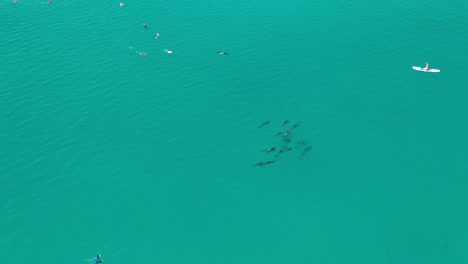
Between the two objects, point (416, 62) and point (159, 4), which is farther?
point (159, 4)

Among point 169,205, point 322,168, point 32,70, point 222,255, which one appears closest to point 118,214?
point 169,205

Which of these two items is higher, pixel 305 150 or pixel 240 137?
pixel 240 137

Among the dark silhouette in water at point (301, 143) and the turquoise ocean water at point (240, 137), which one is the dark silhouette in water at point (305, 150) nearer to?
the turquoise ocean water at point (240, 137)

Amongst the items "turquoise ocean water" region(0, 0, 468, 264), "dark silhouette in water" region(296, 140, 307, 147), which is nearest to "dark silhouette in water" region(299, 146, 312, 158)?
"turquoise ocean water" region(0, 0, 468, 264)

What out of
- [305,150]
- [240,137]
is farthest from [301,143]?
[240,137]

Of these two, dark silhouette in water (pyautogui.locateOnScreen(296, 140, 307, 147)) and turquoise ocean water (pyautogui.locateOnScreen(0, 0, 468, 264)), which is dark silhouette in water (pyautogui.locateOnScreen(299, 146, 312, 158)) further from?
dark silhouette in water (pyautogui.locateOnScreen(296, 140, 307, 147))

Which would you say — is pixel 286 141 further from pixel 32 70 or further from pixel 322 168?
pixel 32 70

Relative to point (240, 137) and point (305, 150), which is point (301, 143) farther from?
point (240, 137)

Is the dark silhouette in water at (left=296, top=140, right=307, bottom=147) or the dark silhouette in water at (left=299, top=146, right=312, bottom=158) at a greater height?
the dark silhouette in water at (left=296, top=140, right=307, bottom=147)
